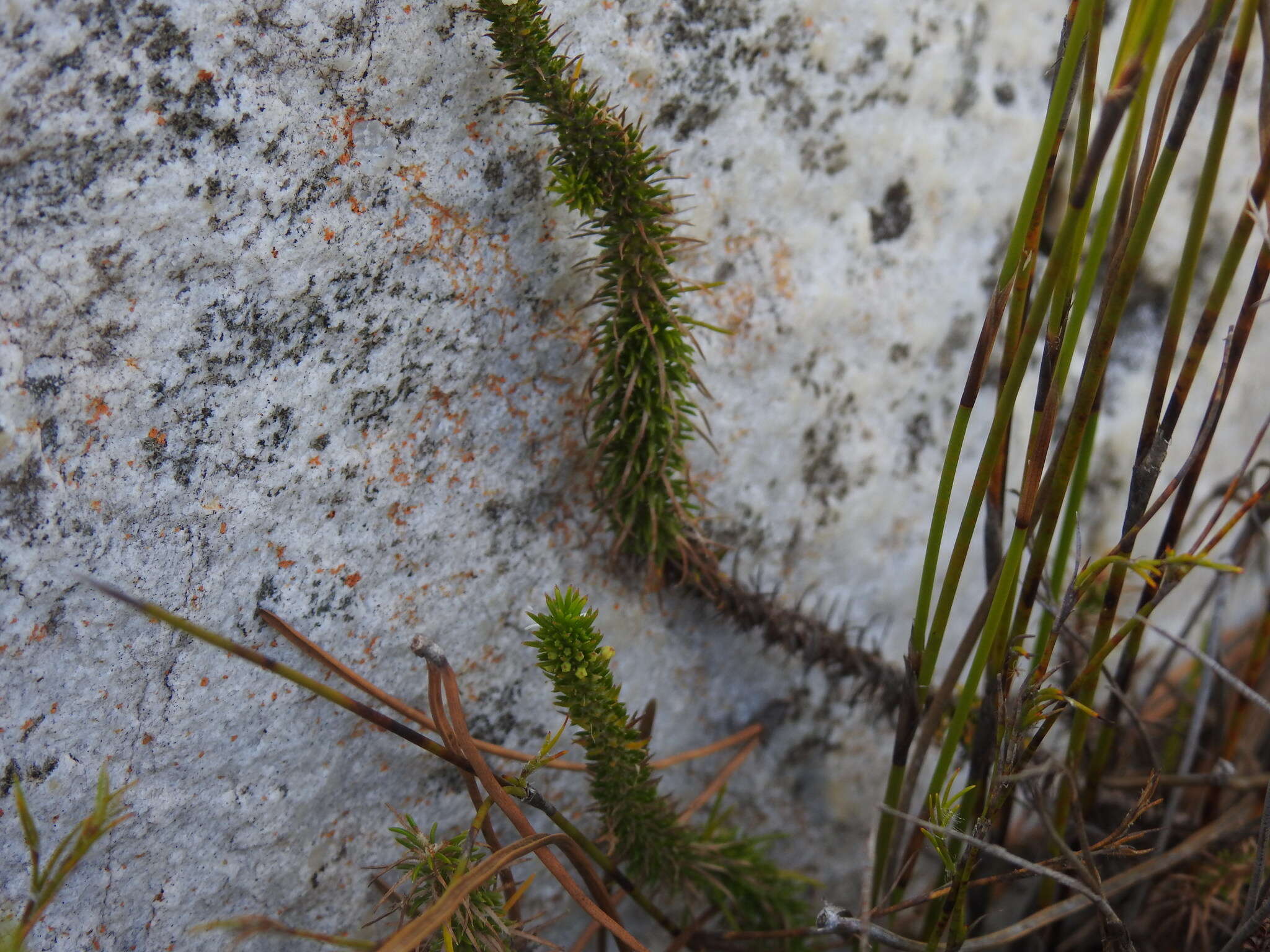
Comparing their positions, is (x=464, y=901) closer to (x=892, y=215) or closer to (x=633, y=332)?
(x=633, y=332)

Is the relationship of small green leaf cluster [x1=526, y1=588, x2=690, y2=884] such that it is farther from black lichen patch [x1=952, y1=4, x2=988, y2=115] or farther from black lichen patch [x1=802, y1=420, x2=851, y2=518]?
black lichen patch [x1=952, y1=4, x2=988, y2=115]

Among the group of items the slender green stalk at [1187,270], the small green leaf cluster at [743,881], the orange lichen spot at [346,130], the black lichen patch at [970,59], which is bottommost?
the small green leaf cluster at [743,881]

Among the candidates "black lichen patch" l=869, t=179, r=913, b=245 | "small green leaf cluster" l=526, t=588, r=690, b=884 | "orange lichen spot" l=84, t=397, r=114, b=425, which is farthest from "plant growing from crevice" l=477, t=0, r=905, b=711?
"orange lichen spot" l=84, t=397, r=114, b=425

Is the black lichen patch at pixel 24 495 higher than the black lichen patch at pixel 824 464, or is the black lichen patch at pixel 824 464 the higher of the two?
the black lichen patch at pixel 824 464

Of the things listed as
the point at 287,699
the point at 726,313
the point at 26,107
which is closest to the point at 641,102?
the point at 726,313

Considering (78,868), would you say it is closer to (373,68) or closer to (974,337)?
(373,68)

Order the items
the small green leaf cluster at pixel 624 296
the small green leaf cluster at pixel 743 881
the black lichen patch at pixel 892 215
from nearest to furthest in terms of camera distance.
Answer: the small green leaf cluster at pixel 624 296, the small green leaf cluster at pixel 743 881, the black lichen patch at pixel 892 215

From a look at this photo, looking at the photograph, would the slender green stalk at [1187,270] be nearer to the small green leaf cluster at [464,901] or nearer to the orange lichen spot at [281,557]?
the small green leaf cluster at [464,901]

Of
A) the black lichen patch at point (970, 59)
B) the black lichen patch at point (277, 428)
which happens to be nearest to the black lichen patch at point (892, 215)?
the black lichen patch at point (970, 59)
